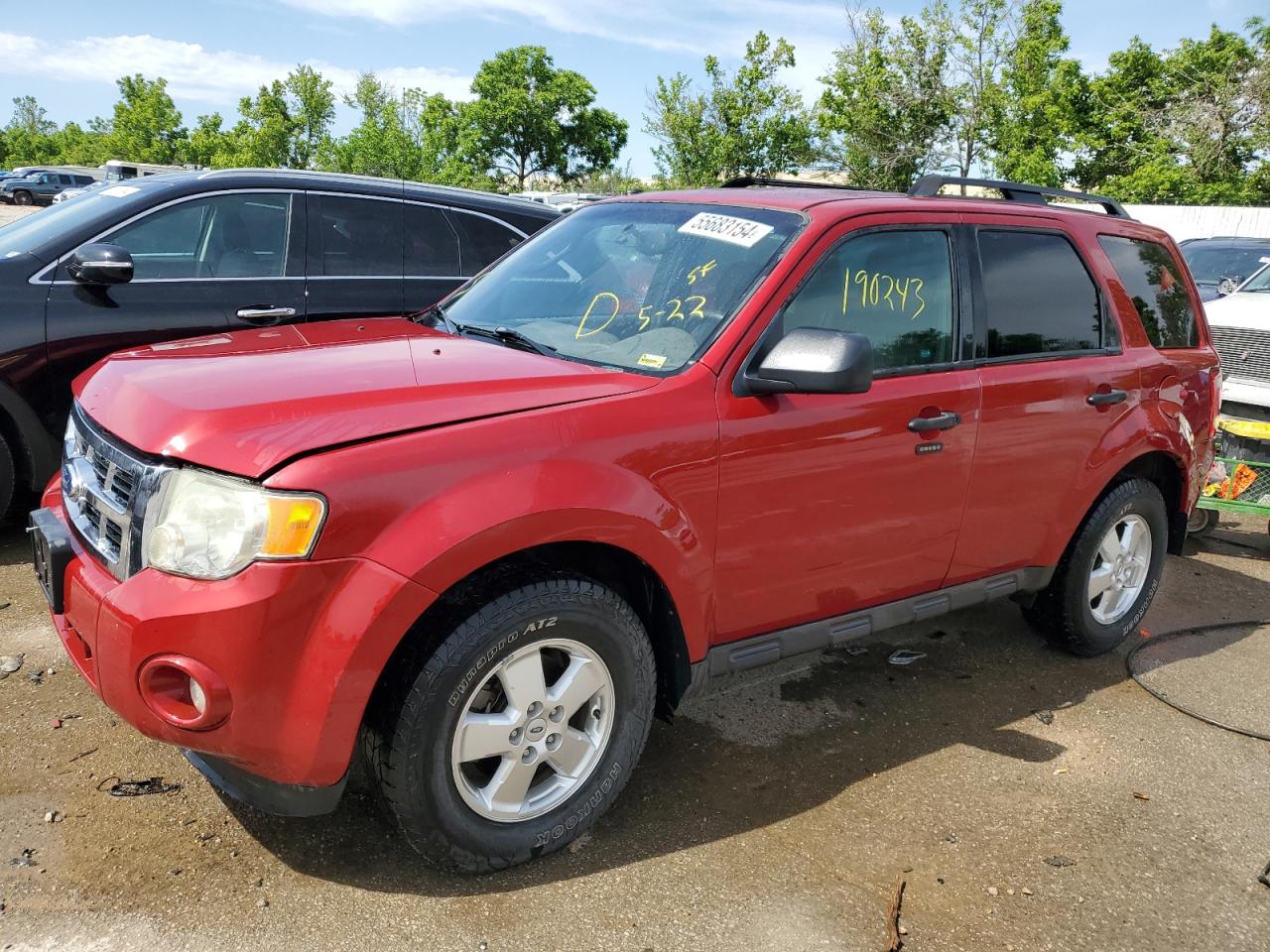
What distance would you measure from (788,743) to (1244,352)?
5035mm

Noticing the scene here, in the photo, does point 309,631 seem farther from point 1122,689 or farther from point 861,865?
point 1122,689

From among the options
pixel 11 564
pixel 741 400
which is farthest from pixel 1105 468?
pixel 11 564

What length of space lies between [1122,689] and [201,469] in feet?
12.2

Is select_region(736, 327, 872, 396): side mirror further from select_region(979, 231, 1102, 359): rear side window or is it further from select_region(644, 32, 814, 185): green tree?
select_region(644, 32, 814, 185): green tree

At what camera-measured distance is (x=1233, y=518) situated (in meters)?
7.25

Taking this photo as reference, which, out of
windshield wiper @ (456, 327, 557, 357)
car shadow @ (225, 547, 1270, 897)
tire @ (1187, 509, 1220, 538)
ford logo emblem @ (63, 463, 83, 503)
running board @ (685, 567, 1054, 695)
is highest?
windshield wiper @ (456, 327, 557, 357)

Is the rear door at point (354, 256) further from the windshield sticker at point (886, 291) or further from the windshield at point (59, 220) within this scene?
the windshield sticker at point (886, 291)

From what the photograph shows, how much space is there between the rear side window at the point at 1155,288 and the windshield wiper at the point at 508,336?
2.52 m

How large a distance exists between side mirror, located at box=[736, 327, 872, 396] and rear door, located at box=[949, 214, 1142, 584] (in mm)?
930

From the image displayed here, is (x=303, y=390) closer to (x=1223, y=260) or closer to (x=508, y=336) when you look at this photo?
(x=508, y=336)

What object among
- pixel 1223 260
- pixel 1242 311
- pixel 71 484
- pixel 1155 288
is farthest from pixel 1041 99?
pixel 71 484

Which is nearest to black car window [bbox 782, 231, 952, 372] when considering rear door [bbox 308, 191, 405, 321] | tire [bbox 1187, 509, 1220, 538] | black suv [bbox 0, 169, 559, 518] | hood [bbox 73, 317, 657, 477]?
hood [bbox 73, 317, 657, 477]

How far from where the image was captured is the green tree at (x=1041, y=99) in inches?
1293

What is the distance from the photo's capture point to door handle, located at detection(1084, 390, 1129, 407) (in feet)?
12.8
